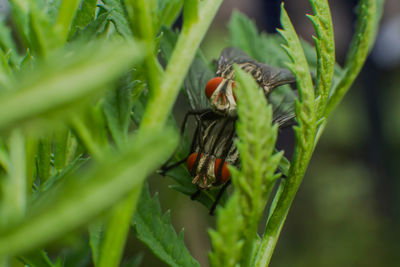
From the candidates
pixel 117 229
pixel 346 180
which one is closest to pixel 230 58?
pixel 117 229

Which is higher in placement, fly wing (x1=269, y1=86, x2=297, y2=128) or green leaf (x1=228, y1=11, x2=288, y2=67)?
green leaf (x1=228, y1=11, x2=288, y2=67)

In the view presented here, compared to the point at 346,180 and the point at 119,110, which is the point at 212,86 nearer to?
the point at 119,110

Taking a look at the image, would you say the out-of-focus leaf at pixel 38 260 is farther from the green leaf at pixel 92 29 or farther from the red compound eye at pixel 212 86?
the red compound eye at pixel 212 86

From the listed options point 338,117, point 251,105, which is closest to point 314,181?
point 338,117

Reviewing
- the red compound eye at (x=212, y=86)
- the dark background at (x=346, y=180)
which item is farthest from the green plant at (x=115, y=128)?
the dark background at (x=346, y=180)

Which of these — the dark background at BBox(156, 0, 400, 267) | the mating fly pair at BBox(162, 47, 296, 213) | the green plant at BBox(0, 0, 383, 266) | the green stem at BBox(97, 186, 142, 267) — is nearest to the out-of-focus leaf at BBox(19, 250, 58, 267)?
the green plant at BBox(0, 0, 383, 266)

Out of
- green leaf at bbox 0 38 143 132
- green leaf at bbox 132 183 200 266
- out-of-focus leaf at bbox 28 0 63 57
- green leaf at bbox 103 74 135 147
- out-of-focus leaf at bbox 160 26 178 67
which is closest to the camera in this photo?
green leaf at bbox 0 38 143 132

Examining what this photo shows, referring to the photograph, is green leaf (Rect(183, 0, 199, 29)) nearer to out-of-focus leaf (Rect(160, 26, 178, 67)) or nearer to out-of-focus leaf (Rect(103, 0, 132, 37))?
out-of-focus leaf (Rect(103, 0, 132, 37))
